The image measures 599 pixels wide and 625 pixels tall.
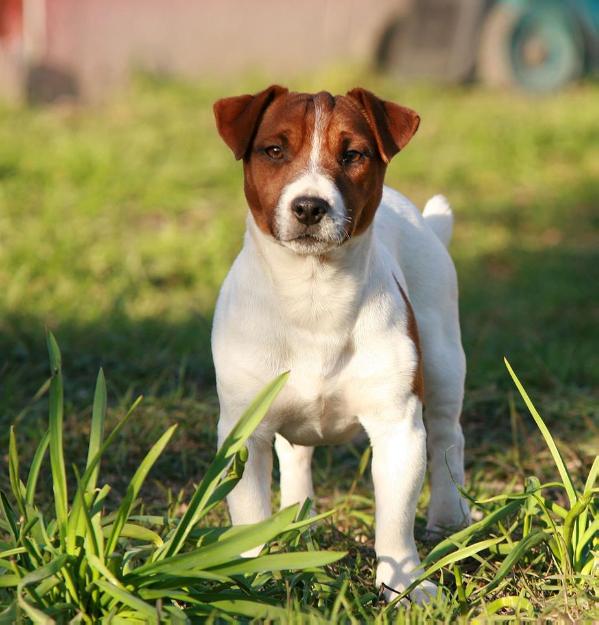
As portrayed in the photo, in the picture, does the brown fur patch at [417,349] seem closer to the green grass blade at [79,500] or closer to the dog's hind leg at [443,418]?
the dog's hind leg at [443,418]

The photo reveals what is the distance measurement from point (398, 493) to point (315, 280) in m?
0.77

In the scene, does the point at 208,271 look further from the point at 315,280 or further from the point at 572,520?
the point at 572,520

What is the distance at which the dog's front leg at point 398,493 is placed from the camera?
3814 millimetres

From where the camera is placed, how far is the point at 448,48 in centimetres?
1549

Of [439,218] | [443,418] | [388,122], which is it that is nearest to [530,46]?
[439,218]

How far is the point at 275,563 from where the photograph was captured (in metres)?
3.28

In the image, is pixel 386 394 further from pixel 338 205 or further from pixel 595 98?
pixel 595 98

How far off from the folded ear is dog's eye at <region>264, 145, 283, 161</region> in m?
0.10

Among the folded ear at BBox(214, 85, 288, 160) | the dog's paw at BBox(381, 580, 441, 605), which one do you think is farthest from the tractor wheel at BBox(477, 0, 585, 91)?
the dog's paw at BBox(381, 580, 441, 605)

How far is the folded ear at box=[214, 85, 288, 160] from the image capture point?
12.9ft

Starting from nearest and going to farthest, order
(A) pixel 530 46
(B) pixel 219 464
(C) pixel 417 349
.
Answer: (B) pixel 219 464
(C) pixel 417 349
(A) pixel 530 46

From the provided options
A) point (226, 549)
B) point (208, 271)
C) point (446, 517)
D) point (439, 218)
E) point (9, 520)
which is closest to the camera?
point (226, 549)

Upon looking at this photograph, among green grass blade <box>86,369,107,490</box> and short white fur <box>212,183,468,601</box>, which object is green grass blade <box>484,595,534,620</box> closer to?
short white fur <box>212,183,468,601</box>

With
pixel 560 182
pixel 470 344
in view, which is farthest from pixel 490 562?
pixel 560 182
